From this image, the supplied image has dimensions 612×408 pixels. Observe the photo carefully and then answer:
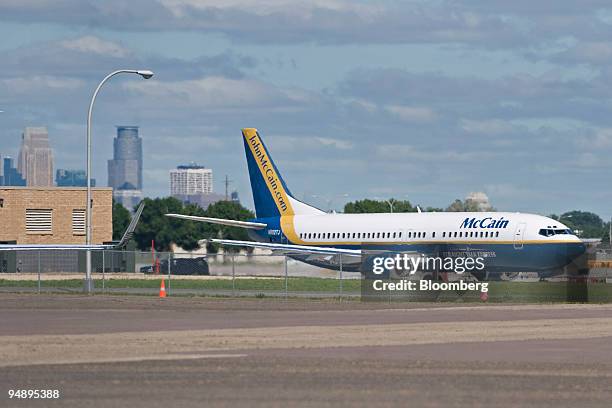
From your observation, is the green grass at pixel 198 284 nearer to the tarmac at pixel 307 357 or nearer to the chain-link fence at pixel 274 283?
the chain-link fence at pixel 274 283

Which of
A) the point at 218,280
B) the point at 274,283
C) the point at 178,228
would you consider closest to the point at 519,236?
the point at 274,283

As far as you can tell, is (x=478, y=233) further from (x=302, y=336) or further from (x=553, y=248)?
(x=302, y=336)

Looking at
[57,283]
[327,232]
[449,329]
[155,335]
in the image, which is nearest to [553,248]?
[327,232]

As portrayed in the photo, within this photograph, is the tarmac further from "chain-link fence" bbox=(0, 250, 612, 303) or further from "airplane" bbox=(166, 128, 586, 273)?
"airplane" bbox=(166, 128, 586, 273)

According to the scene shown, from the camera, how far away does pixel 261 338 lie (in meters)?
29.2

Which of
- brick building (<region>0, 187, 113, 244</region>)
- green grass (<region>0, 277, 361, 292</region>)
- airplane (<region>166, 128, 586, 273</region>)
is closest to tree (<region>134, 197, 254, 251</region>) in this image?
brick building (<region>0, 187, 113, 244</region>)

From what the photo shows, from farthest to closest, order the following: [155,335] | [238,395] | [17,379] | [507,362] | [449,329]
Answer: [449,329]
[155,335]
[507,362]
[17,379]
[238,395]

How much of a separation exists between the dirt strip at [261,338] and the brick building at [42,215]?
6839 cm

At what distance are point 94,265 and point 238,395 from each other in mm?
72041

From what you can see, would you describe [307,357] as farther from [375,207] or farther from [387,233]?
[375,207]

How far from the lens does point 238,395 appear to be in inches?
736

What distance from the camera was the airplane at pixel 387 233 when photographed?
6350cm

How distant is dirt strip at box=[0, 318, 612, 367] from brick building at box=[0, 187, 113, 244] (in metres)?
68.4

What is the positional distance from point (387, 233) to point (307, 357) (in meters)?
45.1
